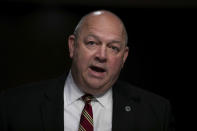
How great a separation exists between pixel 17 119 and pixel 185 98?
7.95 ft

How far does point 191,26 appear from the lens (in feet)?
12.8

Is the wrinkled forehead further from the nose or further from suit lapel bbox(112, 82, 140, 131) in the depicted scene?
suit lapel bbox(112, 82, 140, 131)

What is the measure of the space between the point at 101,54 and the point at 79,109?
0.35 m

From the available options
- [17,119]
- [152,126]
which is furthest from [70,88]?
[152,126]

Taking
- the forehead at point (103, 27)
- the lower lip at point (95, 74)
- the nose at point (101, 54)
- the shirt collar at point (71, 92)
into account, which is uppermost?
the forehead at point (103, 27)

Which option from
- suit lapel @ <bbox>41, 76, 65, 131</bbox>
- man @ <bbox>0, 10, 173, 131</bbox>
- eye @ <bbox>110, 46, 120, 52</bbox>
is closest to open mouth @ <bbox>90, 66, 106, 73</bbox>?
man @ <bbox>0, 10, 173, 131</bbox>

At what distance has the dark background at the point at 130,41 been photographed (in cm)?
393

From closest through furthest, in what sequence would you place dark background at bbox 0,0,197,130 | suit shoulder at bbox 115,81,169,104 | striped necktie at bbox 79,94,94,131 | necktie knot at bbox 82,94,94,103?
striped necktie at bbox 79,94,94,131
necktie knot at bbox 82,94,94,103
suit shoulder at bbox 115,81,169,104
dark background at bbox 0,0,197,130

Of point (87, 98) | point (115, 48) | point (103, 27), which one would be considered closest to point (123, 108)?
point (87, 98)

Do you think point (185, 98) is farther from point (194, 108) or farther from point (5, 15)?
point (5, 15)

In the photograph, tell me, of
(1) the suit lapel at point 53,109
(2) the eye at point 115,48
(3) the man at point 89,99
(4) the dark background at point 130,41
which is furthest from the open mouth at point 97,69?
(4) the dark background at point 130,41

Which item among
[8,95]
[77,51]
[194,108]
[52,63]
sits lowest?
[194,108]

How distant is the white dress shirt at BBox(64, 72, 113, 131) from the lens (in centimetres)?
205

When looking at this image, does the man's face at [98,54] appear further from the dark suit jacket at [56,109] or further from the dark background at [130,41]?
the dark background at [130,41]
